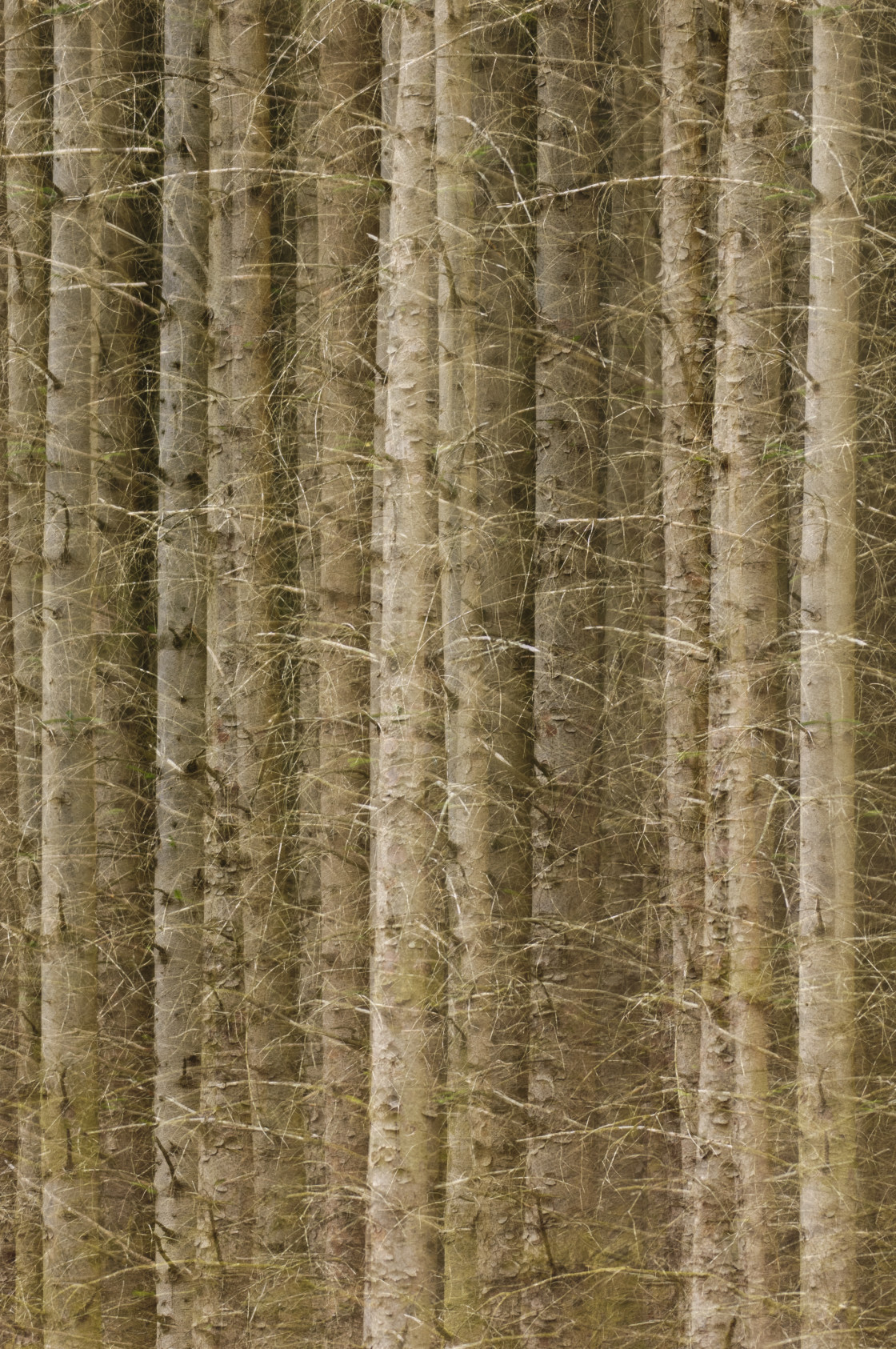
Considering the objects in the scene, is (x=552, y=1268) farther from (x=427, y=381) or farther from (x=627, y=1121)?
(x=427, y=381)

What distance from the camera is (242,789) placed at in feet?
26.5

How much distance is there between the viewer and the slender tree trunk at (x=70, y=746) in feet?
26.1

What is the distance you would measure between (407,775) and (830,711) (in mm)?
1983

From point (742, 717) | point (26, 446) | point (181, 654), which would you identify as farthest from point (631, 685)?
point (26, 446)

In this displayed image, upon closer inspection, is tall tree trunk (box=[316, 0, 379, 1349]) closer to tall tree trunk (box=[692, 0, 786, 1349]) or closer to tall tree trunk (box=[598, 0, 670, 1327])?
tall tree trunk (box=[598, 0, 670, 1327])

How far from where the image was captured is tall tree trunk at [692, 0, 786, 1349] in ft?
21.9

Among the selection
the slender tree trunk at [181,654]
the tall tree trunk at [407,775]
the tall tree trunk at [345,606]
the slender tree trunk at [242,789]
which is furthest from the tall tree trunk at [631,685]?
the slender tree trunk at [181,654]

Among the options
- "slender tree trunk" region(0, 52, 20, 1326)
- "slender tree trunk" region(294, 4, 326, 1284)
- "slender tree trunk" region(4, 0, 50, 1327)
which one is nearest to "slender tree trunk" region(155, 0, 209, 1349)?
"slender tree trunk" region(294, 4, 326, 1284)

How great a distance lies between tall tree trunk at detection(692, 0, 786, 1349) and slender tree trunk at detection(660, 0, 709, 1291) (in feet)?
1.51

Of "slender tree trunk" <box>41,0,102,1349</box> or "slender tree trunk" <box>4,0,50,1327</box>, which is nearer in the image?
"slender tree trunk" <box>41,0,102,1349</box>

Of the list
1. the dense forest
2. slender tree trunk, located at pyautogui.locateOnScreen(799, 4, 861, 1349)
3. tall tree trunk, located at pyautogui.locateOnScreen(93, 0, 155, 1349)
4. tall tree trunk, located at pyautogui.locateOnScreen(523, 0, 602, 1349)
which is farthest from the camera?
tall tree trunk, located at pyautogui.locateOnScreen(93, 0, 155, 1349)

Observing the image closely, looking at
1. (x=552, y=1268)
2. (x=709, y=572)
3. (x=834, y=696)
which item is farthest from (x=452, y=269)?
(x=552, y=1268)

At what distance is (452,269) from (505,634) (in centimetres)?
215

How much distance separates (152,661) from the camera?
9422mm
